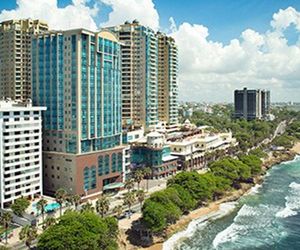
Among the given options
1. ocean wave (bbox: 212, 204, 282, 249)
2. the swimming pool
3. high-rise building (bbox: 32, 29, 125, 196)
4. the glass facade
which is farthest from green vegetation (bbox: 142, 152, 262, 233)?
the glass facade

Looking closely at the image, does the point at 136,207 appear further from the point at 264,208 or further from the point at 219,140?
the point at 219,140

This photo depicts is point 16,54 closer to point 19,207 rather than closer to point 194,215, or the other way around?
point 19,207

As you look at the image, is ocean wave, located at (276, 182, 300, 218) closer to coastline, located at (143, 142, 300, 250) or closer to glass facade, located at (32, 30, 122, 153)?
coastline, located at (143, 142, 300, 250)

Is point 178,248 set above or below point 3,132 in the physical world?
below

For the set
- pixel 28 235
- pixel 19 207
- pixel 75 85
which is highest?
pixel 75 85

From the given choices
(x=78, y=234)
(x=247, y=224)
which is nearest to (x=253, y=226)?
(x=247, y=224)

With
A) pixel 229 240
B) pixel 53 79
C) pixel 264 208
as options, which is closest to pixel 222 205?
pixel 264 208
